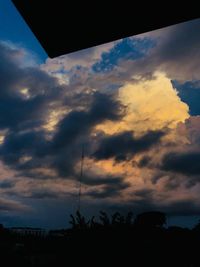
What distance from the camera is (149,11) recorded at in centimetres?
128

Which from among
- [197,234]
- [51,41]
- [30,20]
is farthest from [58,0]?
[197,234]

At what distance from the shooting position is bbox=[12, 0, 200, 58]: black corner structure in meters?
1.25

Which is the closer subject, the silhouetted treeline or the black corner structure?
the black corner structure

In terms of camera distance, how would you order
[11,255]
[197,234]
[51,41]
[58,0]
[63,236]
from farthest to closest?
1. [11,255]
2. [197,234]
3. [63,236]
4. [51,41]
5. [58,0]

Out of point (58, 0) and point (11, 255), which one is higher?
point (58, 0)

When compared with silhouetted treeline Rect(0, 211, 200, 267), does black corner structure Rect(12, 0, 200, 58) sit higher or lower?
higher

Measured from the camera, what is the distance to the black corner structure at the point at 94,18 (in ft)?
4.12

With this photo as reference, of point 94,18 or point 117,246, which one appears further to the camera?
point 117,246

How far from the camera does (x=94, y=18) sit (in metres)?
1.35

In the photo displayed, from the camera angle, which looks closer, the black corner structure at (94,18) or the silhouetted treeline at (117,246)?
the black corner structure at (94,18)

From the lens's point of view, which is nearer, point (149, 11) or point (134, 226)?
point (149, 11)

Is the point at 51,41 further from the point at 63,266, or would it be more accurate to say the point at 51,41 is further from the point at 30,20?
the point at 63,266

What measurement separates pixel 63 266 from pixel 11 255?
26.9 ft

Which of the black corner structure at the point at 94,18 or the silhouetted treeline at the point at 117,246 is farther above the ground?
the black corner structure at the point at 94,18
